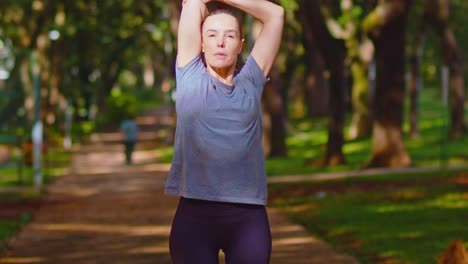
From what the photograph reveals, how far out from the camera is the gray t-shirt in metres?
4.54

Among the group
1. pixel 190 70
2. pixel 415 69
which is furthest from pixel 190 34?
pixel 415 69

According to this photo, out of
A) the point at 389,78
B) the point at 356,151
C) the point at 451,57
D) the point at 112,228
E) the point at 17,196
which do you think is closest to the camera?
the point at 112,228

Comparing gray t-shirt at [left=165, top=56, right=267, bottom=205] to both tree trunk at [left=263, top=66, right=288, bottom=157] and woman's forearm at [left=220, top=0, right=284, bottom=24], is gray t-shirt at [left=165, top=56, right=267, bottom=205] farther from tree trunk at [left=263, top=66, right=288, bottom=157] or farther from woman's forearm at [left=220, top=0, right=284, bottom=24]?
tree trunk at [left=263, top=66, right=288, bottom=157]

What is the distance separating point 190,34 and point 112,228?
10228 mm

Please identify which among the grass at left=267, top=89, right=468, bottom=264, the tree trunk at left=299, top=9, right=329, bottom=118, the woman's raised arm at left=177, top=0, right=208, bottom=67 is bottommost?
the tree trunk at left=299, top=9, right=329, bottom=118

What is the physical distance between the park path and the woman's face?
6277 mm

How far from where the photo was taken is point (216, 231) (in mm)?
4562

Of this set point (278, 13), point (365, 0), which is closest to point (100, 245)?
point (278, 13)

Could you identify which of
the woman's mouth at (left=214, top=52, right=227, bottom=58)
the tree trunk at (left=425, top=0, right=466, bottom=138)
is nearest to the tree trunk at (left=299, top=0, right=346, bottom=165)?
the tree trunk at (left=425, top=0, right=466, bottom=138)

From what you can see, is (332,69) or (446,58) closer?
(332,69)

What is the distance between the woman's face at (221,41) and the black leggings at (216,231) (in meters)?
0.54

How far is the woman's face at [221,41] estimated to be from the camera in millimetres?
4629

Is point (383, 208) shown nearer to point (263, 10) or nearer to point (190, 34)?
point (263, 10)

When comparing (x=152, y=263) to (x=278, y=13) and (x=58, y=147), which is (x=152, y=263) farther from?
(x=58, y=147)
